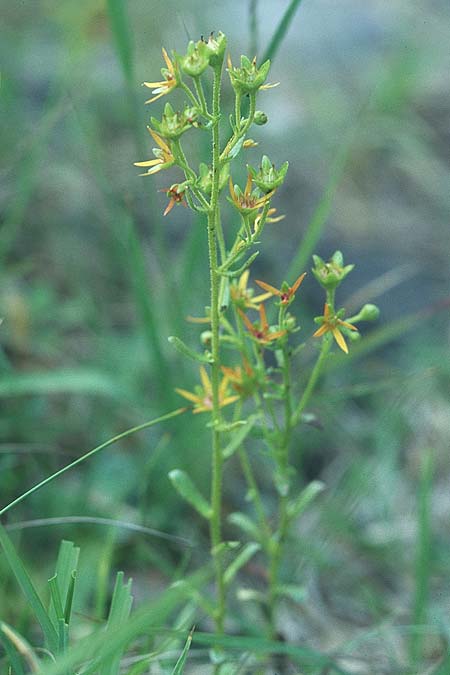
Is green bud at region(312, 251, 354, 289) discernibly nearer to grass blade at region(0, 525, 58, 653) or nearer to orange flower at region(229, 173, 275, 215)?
orange flower at region(229, 173, 275, 215)

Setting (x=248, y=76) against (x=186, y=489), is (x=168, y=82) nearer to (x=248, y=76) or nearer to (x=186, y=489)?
(x=248, y=76)

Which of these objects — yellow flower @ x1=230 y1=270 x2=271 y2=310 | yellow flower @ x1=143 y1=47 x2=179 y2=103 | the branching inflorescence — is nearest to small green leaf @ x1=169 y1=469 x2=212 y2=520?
the branching inflorescence

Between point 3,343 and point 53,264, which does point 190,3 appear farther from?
point 3,343

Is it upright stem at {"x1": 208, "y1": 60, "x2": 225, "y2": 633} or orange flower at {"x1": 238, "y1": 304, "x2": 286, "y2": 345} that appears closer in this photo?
upright stem at {"x1": 208, "y1": 60, "x2": 225, "y2": 633}

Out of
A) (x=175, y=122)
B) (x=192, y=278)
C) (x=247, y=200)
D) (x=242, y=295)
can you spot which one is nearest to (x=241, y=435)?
(x=242, y=295)

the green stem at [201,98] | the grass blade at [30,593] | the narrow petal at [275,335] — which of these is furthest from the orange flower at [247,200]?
the grass blade at [30,593]

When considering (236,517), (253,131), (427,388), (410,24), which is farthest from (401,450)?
(410,24)
